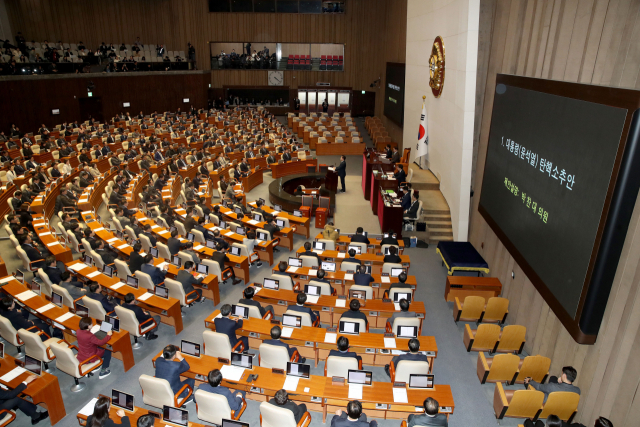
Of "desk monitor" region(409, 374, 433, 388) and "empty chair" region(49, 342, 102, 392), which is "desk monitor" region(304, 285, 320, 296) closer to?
"desk monitor" region(409, 374, 433, 388)

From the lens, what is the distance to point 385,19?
2905cm

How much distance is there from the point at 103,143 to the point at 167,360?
1828 cm

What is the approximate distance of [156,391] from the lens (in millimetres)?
5773

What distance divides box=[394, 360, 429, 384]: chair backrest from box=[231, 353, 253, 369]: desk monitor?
228 cm

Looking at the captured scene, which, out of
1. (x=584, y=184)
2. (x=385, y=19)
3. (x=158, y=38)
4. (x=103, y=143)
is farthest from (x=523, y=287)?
(x=158, y=38)

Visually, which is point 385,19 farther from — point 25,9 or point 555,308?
point 555,308

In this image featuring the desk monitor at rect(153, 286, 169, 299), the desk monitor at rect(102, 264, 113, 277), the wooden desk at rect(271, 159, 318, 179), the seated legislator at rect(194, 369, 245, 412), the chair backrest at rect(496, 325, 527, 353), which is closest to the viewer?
the seated legislator at rect(194, 369, 245, 412)

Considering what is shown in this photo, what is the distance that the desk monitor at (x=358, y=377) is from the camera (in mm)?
5926

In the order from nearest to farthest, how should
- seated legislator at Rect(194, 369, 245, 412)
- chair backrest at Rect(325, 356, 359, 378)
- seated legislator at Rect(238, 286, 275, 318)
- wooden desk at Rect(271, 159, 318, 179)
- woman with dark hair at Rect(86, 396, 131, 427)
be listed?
1. woman with dark hair at Rect(86, 396, 131, 427)
2. seated legislator at Rect(194, 369, 245, 412)
3. chair backrest at Rect(325, 356, 359, 378)
4. seated legislator at Rect(238, 286, 275, 318)
5. wooden desk at Rect(271, 159, 318, 179)

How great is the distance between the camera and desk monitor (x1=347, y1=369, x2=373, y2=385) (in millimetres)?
5926

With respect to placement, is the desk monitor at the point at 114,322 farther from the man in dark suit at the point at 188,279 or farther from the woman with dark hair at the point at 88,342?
the man in dark suit at the point at 188,279

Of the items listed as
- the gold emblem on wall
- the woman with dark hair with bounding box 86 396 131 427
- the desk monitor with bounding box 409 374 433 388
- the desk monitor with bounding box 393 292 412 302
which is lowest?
the desk monitor with bounding box 393 292 412 302

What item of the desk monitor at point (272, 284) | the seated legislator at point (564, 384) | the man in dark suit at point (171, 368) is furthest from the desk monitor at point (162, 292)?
the seated legislator at point (564, 384)

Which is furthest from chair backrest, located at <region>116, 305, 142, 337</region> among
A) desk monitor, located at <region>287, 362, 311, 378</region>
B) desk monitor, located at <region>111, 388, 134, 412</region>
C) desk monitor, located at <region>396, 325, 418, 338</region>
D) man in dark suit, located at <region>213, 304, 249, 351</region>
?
desk monitor, located at <region>396, 325, 418, 338</region>
